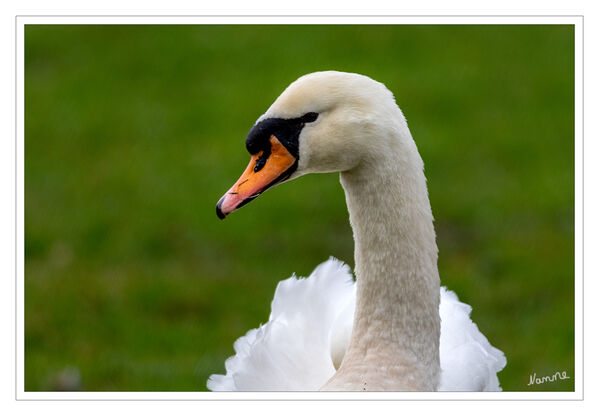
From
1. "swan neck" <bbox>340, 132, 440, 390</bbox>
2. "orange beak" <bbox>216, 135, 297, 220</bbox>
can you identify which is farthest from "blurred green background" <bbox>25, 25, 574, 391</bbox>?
"orange beak" <bbox>216, 135, 297, 220</bbox>

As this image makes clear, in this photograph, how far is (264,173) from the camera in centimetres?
287

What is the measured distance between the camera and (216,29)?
8344mm

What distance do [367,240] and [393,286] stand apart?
15 cm

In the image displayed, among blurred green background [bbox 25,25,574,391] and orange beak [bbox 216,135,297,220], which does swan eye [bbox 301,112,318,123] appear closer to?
orange beak [bbox 216,135,297,220]

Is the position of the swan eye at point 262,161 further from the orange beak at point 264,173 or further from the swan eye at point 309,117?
the swan eye at point 309,117

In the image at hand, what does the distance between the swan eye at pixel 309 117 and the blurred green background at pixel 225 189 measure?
1.95 meters

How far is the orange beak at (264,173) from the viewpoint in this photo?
284cm

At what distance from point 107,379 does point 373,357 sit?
2058 millimetres

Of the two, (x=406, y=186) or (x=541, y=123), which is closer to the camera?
(x=406, y=186)

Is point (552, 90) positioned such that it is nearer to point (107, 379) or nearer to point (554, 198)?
point (554, 198)

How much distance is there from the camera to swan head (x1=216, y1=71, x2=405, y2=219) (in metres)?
2.80

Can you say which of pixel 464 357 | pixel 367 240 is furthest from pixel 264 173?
pixel 464 357

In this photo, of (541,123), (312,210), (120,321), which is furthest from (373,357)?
(541,123)

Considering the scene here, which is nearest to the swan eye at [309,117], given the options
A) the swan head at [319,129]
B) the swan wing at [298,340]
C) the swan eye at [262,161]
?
the swan head at [319,129]
